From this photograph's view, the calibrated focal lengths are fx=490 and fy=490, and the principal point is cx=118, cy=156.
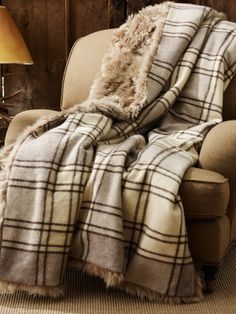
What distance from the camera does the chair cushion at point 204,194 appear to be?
138 centimetres

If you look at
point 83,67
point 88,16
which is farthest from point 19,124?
point 88,16

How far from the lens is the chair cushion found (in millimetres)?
1382

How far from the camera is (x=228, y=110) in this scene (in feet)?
6.23

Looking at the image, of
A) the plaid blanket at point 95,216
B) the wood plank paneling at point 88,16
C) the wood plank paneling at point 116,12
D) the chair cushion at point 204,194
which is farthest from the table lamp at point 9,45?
the chair cushion at point 204,194

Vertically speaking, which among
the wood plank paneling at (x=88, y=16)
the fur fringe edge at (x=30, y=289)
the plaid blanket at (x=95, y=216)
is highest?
the wood plank paneling at (x=88, y=16)

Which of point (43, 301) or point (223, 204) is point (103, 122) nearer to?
point (223, 204)

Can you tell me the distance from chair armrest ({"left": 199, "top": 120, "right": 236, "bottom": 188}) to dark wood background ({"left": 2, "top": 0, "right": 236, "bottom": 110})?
3.78ft

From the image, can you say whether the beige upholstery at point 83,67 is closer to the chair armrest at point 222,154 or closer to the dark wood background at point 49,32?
the dark wood background at point 49,32

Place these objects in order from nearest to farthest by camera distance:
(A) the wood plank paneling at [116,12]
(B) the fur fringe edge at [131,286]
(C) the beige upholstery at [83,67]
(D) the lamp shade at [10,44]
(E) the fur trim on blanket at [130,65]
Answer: (B) the fur fringe edge at [131,286]
(E) the fur trim on blanket at [130,65]
(C) the beige upholstery at [83,67]
(D) the lamp shade at [10,44]
(A) the wood plank paneling at [116,12]

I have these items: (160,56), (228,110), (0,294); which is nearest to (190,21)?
(160,56)

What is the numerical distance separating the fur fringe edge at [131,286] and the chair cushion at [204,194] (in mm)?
208

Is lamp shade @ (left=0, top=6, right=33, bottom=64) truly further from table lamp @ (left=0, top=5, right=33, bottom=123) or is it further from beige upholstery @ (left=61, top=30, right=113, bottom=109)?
beige upholstery @ (left=61, top=30, right=113, bottom=109)

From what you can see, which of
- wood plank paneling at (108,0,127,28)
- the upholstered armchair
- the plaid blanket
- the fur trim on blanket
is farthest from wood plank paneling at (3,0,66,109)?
the upholstered armchair

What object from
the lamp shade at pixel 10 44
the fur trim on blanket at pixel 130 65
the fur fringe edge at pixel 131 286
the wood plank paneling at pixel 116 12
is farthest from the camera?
the wood plank paneling at pixel 116 12
